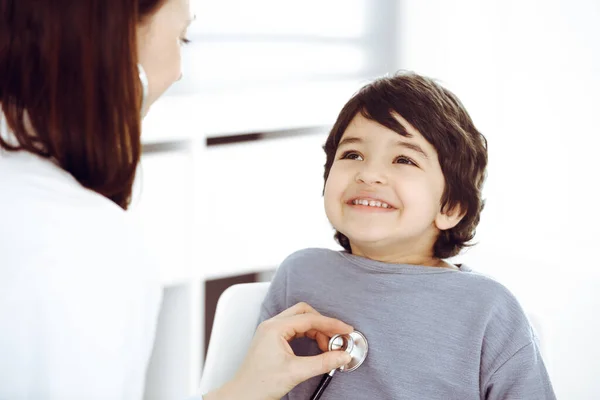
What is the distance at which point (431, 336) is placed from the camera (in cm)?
128

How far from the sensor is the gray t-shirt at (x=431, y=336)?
1.22 metres

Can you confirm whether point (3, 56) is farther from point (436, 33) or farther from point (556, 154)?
point (436, 33)

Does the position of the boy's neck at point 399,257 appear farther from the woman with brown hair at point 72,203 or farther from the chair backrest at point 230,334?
the woman with brown hair at point 72,203

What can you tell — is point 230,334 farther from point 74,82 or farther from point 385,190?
point 74,82

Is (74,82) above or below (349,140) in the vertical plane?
above

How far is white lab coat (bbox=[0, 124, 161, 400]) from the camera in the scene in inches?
35.6

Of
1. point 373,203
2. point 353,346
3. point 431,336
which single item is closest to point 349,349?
point 353,346

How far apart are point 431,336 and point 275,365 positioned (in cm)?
24

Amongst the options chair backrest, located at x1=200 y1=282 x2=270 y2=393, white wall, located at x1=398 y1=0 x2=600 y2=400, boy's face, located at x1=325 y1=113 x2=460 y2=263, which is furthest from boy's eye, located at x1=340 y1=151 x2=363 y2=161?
white wall, located at x1=398 y1=0 x2=600 y2=400

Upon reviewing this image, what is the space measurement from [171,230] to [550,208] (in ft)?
3.22

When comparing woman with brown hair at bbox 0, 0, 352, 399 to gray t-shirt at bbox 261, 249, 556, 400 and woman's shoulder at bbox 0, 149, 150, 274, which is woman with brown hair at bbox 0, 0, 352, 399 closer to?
woman's shoulder at bbox 0, 149, 150, 274

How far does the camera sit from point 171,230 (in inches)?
89.1

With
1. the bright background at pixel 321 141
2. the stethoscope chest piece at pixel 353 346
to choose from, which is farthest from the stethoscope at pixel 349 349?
the bright background at pixel 321 141

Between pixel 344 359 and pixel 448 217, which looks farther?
pixel 448 217
